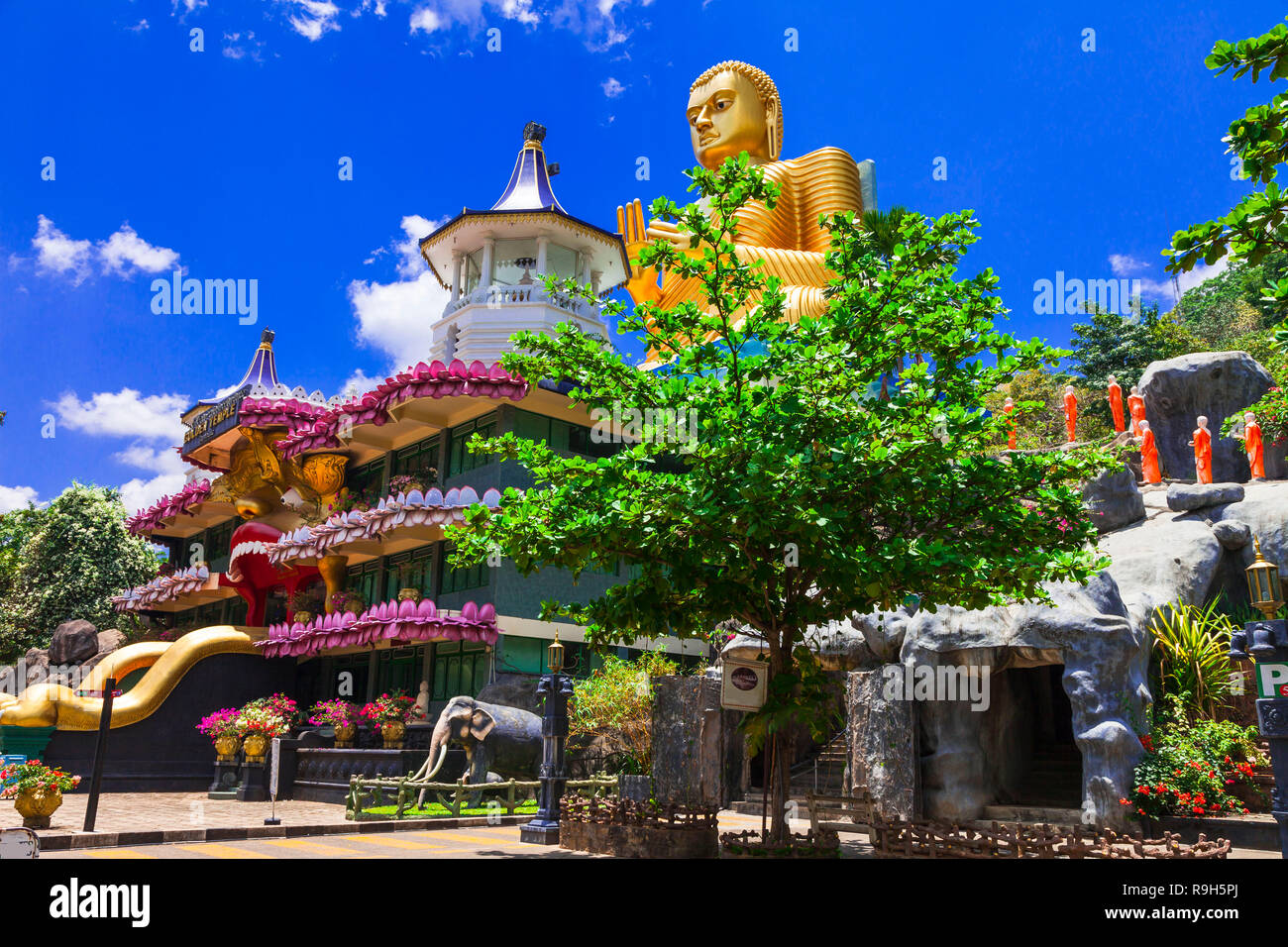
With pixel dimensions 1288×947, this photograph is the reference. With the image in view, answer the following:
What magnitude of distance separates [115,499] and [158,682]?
2297cm

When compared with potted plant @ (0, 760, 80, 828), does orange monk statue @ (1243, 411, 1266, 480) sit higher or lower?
higher

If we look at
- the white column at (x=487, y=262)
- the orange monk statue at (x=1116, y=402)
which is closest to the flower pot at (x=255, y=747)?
the white column at (x=487, y=262)

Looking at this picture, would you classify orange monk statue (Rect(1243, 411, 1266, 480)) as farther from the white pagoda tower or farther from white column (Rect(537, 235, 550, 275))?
white column (Rect(537, 235, 550, 275))

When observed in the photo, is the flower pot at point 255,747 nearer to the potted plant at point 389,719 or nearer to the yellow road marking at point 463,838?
the potted plant at point 389,719

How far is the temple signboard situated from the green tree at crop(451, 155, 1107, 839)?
24410mm

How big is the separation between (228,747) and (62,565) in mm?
25518

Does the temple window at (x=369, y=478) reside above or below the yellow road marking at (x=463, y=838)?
above

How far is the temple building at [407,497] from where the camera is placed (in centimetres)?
2619

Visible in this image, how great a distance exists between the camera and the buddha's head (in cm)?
3228

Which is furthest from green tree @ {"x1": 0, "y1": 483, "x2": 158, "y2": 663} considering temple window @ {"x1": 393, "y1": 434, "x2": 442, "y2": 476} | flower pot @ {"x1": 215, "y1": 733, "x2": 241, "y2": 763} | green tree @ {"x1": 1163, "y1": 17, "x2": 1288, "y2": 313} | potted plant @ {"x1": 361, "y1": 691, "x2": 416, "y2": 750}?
green tree @ {"x1": 1163, "y1": 17, "x2": 1288, "y2": 313}

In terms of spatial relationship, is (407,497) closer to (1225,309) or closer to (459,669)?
(459,669)

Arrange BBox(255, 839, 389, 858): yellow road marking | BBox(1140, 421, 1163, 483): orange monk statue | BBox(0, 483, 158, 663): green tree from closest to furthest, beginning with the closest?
BBox(255, 839, 389, 858): yellow road marking → BBox(1140, 421, 1163, 483): orange monk statue → BBox(0, 483, 158, 663): green tree

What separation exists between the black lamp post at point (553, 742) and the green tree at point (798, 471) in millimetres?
4026
